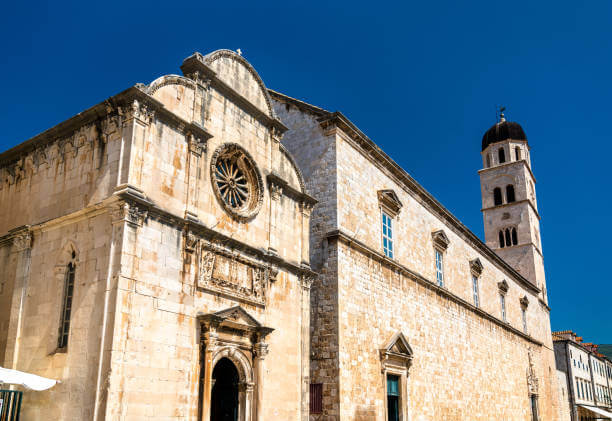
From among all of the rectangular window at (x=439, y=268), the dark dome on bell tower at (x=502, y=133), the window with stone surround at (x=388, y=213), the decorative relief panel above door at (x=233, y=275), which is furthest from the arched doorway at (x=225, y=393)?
the dark dome on bell tower at (x=502, y=133)

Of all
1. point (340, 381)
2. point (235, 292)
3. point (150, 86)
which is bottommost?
point (340, 381)

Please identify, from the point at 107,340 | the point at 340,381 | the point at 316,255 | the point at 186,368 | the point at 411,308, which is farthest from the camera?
the point at 411,308

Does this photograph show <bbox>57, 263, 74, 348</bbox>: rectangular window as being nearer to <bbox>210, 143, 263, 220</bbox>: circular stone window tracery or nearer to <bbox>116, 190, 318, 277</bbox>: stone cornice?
<bbox>116, 190, 318, 277</bbox>: stone cornice

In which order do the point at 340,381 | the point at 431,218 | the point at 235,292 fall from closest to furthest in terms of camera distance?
1. the point at 235,292
2. the point at 340,381
3. the point at 431,218

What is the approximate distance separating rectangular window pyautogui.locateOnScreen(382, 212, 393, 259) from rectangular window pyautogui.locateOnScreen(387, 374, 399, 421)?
4212 millimetres

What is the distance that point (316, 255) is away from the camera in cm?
1700

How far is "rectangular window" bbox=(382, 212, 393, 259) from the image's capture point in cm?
1988

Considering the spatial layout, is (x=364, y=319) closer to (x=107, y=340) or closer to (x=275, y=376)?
(x=275, y=376)

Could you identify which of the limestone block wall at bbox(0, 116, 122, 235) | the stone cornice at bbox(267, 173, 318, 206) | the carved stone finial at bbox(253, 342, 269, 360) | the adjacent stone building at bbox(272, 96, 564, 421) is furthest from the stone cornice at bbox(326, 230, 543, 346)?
the limestone block wall at bbox(0, 116, 122, 235)

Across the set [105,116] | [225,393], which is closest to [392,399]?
[225,393]

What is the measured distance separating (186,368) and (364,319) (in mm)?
7473

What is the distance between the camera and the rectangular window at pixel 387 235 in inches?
782

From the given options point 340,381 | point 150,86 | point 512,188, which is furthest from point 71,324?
point 512,188

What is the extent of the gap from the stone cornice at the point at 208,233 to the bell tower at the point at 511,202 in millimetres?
30576
